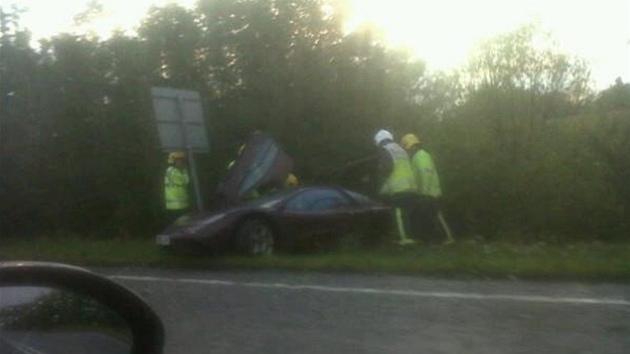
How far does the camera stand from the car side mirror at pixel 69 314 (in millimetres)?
3656

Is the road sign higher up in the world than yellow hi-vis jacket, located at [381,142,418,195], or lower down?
higher up

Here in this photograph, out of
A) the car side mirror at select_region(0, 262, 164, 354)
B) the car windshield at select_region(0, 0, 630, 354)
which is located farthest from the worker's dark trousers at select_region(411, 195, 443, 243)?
the car side mirror at select_region(0, 262, 164, 354)

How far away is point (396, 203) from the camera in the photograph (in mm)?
20750

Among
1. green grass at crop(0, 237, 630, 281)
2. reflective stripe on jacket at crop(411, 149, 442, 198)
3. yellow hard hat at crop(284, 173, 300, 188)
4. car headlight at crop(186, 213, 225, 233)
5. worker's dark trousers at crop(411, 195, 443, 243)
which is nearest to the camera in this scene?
green grass at crop(0, 237, 630, 281)

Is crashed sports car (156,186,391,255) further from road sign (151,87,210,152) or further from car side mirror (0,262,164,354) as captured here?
car side mirror (0,262,164,354)

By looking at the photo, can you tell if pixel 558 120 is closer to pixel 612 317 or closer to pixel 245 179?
pixel 245 179

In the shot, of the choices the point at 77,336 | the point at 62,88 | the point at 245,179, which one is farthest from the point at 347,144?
the point at 77,336

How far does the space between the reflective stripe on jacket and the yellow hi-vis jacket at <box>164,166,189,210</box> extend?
172 inches

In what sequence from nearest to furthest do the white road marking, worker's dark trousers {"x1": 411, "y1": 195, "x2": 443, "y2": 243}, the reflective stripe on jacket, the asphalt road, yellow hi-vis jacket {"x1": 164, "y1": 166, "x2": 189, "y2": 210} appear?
the asphalt road → the white road marking → the reflective stripe on jacket → worker's dark trousers {"x1": 411, "y1": 195, "x2": 443, "y2": 243} → yellow hi-vis jacket {"x1": 164, "y1": 166, "x2": 189, "y2": 210}

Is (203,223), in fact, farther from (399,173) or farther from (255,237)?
(399,173)

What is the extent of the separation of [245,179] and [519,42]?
10.9 metres

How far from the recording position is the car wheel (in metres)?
19.7

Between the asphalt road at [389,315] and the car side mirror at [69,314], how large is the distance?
639cm

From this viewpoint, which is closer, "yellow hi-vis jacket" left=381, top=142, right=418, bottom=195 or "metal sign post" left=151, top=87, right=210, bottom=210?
"yellow hi-vis jacket" left=381, top=142, right=418, bottom=195
